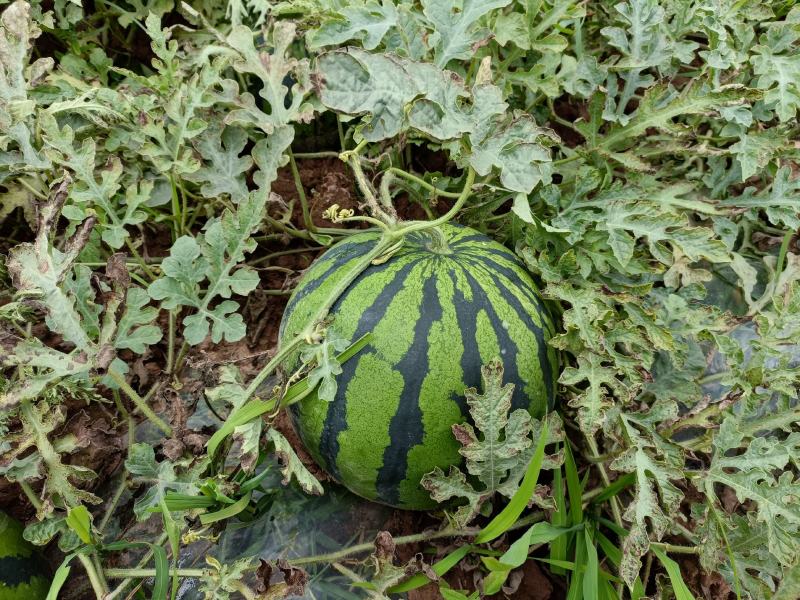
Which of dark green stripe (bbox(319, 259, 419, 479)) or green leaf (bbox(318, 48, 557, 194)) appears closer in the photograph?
green leaf (bbox(318, 48, 557, 194))

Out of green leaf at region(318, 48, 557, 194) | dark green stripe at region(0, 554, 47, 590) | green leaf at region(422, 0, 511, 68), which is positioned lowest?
dark green stripe at region(0, 554, 47, 590)

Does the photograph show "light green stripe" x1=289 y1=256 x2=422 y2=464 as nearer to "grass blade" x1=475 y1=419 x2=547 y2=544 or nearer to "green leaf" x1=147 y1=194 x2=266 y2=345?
"green leaf" x1=147 y1=194 x2=266 y2=345

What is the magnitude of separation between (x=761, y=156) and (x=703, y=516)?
1.14 meters

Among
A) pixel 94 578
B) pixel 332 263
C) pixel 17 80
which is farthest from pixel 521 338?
pixel 17 80

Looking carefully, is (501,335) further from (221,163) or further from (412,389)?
(221,163)

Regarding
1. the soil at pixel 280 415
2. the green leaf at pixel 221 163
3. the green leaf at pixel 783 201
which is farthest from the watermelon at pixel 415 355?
the green leaf at pixel 783 201

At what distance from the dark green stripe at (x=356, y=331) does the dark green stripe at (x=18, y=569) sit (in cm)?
86

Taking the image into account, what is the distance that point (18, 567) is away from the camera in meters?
1.69

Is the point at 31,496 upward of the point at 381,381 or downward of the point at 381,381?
downward

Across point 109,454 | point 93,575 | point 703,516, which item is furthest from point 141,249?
point 703,516

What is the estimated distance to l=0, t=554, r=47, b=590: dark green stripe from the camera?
1648 mm

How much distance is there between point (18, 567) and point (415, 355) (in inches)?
47.5

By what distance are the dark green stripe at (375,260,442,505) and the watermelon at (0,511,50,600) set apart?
3.20ft

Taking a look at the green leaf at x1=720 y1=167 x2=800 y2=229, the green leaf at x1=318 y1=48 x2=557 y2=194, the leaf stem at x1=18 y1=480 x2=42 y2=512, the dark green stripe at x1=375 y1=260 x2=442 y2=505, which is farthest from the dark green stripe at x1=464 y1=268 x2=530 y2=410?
the leaf stem at x1=18 y1=480 x2=42 y2=512
